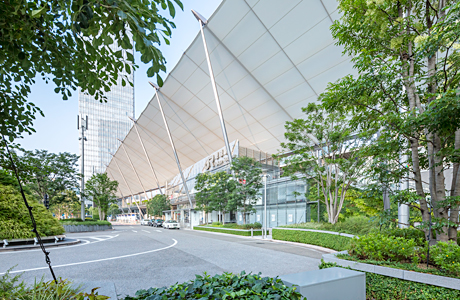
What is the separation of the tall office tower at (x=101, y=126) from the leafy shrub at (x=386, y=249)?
13660 cm

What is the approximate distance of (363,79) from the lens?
21.6ft

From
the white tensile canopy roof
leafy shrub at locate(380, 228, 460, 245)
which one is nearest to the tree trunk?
leafy shrub at locate(380, 228, 460, 245)

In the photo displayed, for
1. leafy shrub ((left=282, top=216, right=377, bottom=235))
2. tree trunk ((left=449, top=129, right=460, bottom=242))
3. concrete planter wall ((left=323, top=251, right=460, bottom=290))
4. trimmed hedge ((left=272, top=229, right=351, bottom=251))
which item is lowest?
trimmed hedge ((left=272, top=229, right=351, bottom=251))

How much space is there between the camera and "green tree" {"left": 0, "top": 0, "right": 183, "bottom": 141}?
233 centimetres

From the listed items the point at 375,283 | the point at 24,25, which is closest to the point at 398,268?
the point at 375,283

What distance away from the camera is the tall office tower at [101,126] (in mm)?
132938

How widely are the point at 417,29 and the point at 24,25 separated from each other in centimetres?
777

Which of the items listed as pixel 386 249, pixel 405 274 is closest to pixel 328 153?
pixel 386 249

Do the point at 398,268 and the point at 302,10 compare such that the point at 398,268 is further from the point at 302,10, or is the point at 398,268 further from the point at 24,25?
the point at 302,10

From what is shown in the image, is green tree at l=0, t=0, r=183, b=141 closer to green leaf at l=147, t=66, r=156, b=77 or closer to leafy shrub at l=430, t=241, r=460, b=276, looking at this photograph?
green leaf at l=147, t=66, r=156, b=77

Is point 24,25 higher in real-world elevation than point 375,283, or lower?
higher

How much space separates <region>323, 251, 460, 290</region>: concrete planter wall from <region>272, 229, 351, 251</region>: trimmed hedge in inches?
Result: 216

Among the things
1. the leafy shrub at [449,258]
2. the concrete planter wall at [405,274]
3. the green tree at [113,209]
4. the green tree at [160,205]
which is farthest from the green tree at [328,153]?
the green tree at [113,209]

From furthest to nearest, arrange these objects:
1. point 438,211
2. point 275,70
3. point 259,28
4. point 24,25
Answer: point 275,70, point 259,28, point 438,211, point 24,25
